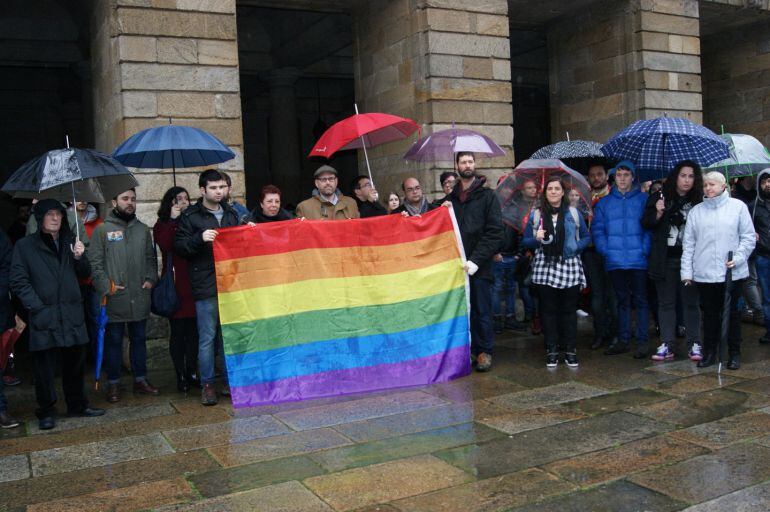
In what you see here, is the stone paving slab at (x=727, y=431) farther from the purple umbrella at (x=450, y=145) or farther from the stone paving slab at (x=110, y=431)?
the purple umbrella at (x=450, y=145)

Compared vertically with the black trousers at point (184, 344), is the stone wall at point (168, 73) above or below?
above

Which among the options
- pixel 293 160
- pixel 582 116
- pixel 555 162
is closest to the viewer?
pixel 555 162

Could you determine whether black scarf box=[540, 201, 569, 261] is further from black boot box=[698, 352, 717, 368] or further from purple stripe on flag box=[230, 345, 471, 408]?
black boot box=[698, 352, 717, 368]

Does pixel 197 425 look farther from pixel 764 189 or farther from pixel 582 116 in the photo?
pixel 582 116

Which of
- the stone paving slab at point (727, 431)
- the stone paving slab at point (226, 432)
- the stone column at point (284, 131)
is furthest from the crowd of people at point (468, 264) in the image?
the stone column at point (284, 131)

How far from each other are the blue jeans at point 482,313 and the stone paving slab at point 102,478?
10.5 ft

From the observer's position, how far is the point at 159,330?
28.2ft

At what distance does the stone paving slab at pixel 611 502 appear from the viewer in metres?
4.14

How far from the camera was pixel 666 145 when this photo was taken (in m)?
8.07

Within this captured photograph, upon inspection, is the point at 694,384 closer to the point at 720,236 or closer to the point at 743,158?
the point at 720,236

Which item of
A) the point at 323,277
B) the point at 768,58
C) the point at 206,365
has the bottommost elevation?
A: the point at 206,365

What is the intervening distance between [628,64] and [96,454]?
1026cm

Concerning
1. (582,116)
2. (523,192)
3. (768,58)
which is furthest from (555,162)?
(768,58)

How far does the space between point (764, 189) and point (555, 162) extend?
2.34 meters
